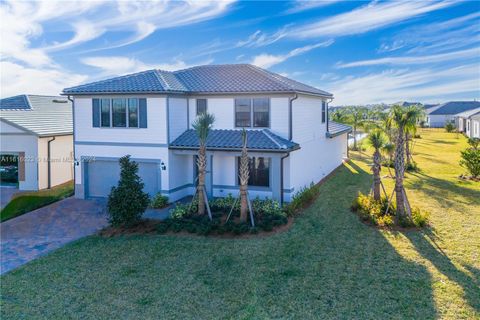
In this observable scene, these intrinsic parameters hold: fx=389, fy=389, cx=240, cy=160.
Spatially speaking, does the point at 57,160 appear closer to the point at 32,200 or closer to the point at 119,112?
the point at 32,200

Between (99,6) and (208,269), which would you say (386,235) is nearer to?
(208,269)

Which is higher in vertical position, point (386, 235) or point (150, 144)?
point (150, 144)

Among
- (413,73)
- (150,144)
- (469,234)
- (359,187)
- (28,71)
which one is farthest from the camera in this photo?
(413,73)

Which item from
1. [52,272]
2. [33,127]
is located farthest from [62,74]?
[52,272]

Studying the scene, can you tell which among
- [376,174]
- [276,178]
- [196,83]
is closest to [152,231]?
[276,178]

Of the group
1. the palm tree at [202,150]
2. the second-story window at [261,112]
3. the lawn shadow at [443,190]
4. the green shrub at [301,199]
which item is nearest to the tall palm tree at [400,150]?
the green shrub at [301,199]

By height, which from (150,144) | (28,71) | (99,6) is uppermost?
(99,6)
